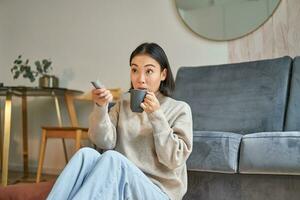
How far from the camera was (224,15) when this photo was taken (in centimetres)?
228

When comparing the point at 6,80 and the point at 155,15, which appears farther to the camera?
the point at 6,80

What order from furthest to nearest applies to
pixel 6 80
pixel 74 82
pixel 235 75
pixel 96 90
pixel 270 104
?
pixel 6 80 → pixel 74 82 → pixel 235 75 → pixel 270 104 → pixel 96 90

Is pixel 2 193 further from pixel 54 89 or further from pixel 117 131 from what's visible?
pixel 54 89

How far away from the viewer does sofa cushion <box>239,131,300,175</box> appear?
3.99 ft

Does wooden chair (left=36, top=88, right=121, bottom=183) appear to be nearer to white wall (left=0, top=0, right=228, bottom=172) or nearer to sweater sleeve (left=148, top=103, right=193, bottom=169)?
white wall (left=0, top=0, right=228, bottom=172)

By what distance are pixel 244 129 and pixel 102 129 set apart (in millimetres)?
864

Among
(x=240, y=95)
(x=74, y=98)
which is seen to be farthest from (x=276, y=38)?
(x=74, y=98)

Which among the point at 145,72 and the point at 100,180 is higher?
the point at 145,72

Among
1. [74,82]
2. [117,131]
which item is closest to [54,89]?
[74,82]

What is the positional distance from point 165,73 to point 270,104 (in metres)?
0.73

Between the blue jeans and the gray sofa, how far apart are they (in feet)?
1.62

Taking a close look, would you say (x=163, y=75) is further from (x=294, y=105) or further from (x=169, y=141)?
(x=294, y=105)

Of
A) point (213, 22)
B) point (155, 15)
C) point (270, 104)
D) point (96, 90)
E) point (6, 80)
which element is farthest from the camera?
point (6, 80)

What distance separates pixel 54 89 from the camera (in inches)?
96.0
